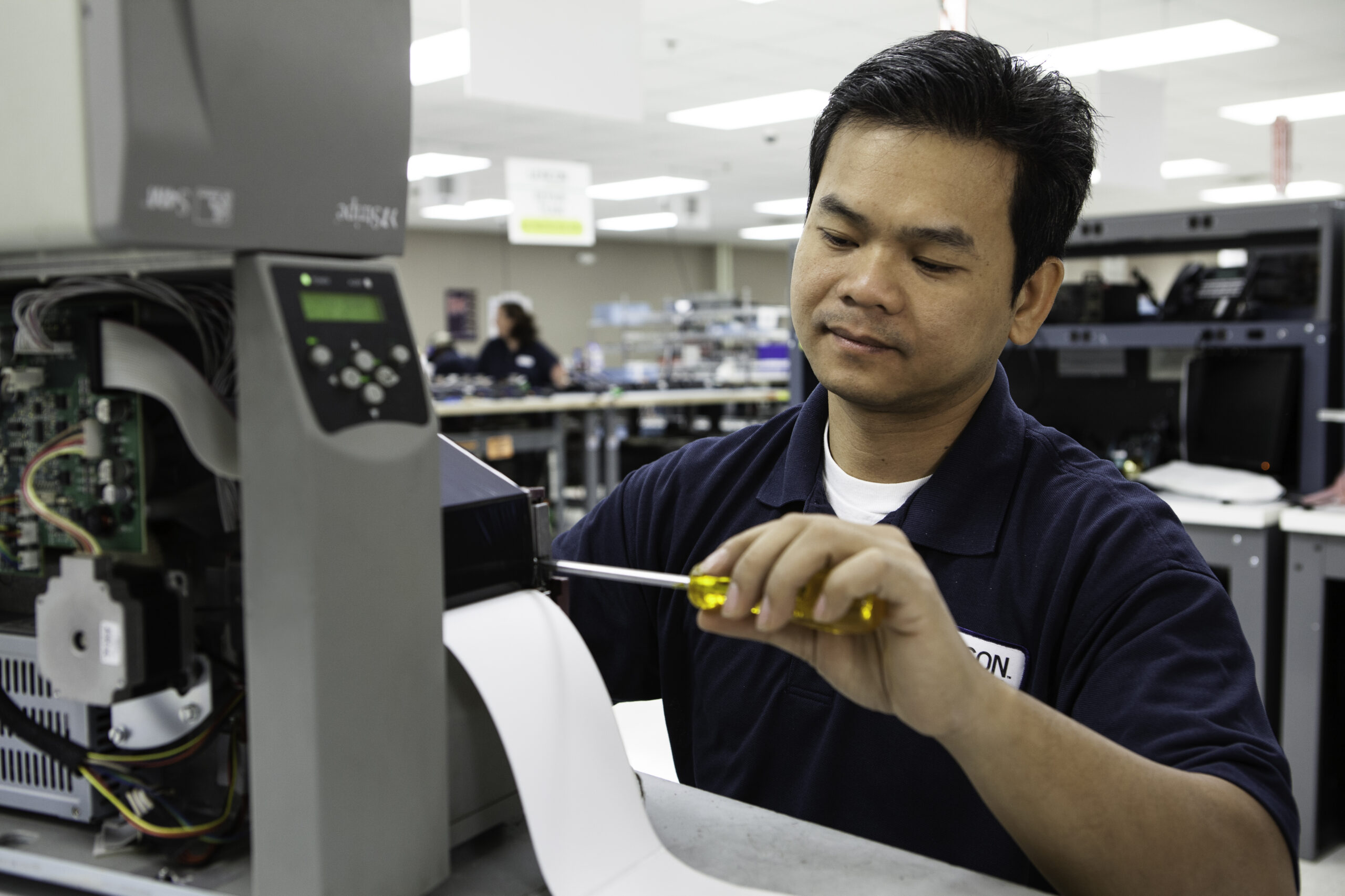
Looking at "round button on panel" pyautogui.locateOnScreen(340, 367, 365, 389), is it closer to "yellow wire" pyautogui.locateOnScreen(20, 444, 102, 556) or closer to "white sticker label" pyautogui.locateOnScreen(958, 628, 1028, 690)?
"yellow wire" pyautogui.locateOnScreen(20, 444, 102, 556)

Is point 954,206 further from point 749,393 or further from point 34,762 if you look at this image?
point 749,393

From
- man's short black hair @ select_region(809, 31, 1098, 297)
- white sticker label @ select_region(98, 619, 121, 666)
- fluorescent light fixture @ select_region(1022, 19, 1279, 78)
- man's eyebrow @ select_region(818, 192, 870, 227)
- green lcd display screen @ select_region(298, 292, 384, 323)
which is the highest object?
fluorescent light fixture @ select_region(1022, 19, 1279, 78)

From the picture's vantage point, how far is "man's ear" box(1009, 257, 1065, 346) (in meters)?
0.99

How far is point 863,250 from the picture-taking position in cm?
88

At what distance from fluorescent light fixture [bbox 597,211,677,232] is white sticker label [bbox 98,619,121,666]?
1143 centimetres

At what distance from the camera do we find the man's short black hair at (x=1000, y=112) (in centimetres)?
88

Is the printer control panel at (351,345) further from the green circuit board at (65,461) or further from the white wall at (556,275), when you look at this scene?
the white wall at (556,275)

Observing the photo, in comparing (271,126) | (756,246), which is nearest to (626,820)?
(271,126)

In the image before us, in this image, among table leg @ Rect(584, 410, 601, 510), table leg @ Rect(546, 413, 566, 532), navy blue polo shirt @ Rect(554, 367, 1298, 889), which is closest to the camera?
navy blue polo shirt @ Rect(554, 367, 1298, 889)

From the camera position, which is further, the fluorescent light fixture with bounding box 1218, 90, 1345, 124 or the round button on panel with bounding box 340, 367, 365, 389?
the fluorescent light fixture with bounding box 1218, 90, 1345, 124

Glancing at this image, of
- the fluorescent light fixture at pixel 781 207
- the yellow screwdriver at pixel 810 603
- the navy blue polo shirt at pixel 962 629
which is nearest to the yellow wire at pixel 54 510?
the yellow screwdriver at pixel 810 603

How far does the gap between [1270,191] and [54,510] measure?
12.4 metres

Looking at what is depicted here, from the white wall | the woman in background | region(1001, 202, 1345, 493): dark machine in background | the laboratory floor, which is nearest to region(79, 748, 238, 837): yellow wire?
the laboratory floor

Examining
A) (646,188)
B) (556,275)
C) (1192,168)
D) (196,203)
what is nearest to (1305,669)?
(196,203)
